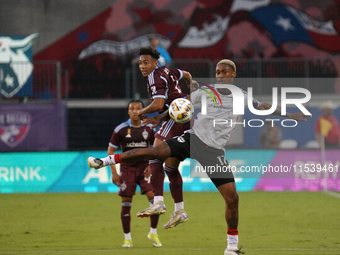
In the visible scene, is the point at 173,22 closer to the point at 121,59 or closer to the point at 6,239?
the point at 121,59

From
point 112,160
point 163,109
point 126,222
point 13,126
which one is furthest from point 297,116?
point 13,126

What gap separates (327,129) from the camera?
1639 cm

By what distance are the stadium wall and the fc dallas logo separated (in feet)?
2.47

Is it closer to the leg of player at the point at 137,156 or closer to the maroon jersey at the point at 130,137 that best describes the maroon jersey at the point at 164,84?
the leg of player at the point at 137,156

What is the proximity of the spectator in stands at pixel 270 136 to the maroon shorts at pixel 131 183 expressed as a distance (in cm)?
748

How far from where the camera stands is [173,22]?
2138cm

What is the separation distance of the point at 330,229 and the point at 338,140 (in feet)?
20.9

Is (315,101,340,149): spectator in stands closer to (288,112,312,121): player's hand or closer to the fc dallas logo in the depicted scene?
(288,112,312,121): player's hand

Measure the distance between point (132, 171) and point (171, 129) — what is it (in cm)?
244

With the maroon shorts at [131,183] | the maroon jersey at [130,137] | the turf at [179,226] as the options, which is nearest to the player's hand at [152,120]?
the turf at [179,226]

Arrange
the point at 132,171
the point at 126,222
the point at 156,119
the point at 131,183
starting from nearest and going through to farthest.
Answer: the point at 156,119, the point at 126,222, the point at 131,183, the point at 132,171

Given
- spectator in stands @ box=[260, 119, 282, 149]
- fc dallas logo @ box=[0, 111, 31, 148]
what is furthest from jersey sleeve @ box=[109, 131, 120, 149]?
spectator in stands @ box=[260, 119, 282, 149]

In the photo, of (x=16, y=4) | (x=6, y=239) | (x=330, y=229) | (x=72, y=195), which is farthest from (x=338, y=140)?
(x=16, y=4)

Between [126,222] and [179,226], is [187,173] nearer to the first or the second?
[179,226]
